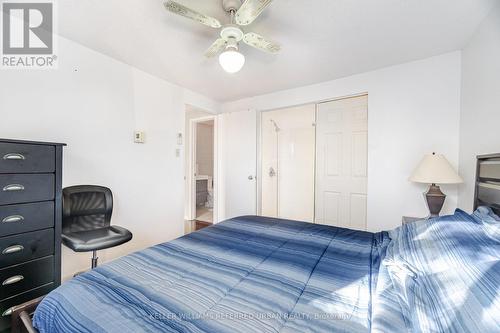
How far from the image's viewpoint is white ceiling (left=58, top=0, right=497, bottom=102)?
159 cm

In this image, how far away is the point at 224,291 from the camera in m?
0.88

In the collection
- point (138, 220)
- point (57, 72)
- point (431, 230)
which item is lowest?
point (138, 220)

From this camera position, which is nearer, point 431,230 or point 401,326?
point 401,326

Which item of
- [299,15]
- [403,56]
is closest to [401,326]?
[299,15]

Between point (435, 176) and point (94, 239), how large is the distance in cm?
300

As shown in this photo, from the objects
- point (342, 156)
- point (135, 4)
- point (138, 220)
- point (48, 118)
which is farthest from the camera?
point (342, 156)

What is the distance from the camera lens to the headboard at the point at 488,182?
1.38 metres

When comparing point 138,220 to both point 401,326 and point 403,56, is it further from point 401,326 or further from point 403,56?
point 403,56

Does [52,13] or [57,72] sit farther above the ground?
[52,13]

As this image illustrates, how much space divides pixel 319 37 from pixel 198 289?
2184mm

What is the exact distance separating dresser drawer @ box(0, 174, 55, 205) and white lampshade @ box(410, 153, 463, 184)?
3.08m

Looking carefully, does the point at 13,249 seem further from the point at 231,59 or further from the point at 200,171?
the point at 200,171

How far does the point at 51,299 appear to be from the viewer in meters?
0.86

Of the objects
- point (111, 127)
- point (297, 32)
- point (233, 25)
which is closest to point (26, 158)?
point (111, 127)
